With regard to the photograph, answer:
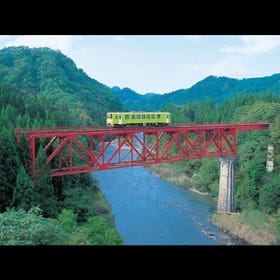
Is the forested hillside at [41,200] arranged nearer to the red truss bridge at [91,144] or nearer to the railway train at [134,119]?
the red truss bridge at [91,144]

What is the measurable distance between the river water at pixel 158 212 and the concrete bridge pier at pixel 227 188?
3.62 feet

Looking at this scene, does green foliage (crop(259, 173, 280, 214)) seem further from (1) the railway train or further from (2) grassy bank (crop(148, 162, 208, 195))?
(1) the railway train

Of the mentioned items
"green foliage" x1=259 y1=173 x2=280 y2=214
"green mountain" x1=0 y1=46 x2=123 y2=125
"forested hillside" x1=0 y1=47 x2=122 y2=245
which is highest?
"green mountain" x1=0 y1=46 x2=123 y2=125

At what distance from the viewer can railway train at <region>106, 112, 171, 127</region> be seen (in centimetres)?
2702

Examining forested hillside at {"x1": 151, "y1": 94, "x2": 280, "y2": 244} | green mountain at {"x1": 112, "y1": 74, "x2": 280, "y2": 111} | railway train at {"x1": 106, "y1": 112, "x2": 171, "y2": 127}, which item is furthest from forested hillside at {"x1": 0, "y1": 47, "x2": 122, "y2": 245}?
green mountain at {"x1": 112, "y1": 74, "x2": 280, "y2": 111}

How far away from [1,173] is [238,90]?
162204 millimetres

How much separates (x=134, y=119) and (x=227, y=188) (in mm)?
10818

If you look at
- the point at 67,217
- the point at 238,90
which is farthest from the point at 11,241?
the point at 238,90

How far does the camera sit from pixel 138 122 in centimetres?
2783

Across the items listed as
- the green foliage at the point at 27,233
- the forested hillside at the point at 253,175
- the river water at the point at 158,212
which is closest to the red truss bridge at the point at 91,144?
the forested hillside at the point at 253,175

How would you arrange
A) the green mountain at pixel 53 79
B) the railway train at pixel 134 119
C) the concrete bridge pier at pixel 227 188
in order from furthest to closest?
the green mountain at pixel 53 79 → the concrete bridge pier at pixel 227 188 → the railway train at pixel 134 119

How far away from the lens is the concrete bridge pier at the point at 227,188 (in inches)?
1270

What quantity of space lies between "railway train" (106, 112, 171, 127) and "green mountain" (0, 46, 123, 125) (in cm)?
3831

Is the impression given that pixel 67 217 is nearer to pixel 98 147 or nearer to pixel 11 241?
pixel 11 241
